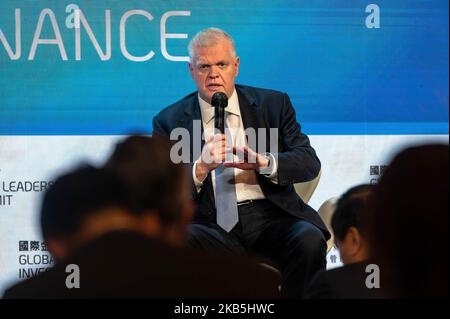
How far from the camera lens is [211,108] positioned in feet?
10.8

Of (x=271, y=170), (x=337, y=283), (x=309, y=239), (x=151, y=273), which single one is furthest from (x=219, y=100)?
(x=151, y=273)

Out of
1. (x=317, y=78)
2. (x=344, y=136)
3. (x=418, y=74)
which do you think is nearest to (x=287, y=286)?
(x=344, y=136)

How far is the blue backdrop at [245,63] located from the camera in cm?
332

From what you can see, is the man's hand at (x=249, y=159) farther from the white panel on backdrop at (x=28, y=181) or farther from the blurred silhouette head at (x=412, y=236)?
the blurred silhouette head at (x=412, y=236)

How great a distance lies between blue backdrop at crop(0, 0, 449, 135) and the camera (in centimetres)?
332

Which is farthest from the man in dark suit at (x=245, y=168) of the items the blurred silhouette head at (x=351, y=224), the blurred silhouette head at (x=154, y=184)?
the blurred silhouette head at (x=154, y=184)

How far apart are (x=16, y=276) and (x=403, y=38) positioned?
2156 mm

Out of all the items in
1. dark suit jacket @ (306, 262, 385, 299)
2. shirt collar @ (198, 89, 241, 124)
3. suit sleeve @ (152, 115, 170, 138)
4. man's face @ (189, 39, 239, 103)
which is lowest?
dark suit jacket @ (306, 262, 385, 299)

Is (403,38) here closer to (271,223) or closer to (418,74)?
(418,74)

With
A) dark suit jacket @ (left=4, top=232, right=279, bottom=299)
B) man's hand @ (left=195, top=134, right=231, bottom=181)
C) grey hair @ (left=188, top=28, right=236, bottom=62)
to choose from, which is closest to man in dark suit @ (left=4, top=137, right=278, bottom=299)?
dark suit jacket @ (left=4, top=232, right=279, bottom=299)

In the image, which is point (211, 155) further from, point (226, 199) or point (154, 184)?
point (154, 184)

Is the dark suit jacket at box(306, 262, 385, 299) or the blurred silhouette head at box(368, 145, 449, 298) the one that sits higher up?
the blurred silhouette head at box(368, 145, 449, 298)

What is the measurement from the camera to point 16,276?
330cm

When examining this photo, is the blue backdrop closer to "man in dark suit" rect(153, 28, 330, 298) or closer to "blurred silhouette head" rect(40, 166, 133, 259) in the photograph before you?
"man in dark suit" rect(153, 28, 330, 298)
